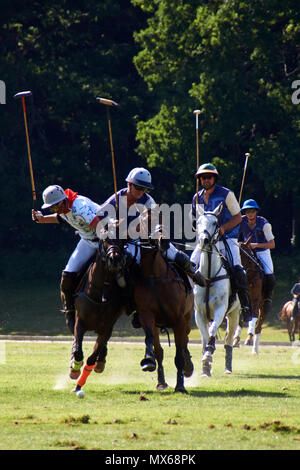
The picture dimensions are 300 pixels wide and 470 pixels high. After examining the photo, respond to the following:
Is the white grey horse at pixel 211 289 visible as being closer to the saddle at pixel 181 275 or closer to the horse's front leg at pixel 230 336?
the horse's front leg at pixel 230 336

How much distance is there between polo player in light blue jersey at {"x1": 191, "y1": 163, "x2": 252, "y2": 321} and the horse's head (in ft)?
0.50

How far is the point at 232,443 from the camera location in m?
8.15

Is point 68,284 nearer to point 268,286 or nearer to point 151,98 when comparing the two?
point 268,286

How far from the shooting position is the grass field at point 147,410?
830 centimetres

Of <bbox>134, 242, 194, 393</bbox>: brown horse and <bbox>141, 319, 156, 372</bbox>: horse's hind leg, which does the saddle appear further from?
<bbox>141, 319, 156, 372</bbox>: horse's hind leg

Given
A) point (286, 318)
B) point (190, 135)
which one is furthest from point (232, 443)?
point (190, 135)

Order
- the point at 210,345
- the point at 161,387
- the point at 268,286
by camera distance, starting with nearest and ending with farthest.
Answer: the point at 161,387 < the point at 210,345 < the point at 268,286

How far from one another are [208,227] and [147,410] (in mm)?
4095

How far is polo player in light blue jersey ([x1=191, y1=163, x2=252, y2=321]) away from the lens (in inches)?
564

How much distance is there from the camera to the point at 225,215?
47.9 feet

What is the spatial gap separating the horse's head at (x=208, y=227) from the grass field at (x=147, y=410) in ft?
5.92

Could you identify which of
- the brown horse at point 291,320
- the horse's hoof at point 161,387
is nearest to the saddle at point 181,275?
the horse's hoof at point 161,387

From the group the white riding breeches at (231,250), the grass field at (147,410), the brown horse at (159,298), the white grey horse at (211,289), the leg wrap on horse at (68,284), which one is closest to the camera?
the grass field at (147,410)

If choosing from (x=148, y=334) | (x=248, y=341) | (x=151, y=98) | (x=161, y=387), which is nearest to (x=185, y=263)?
(x=148, y=334)
